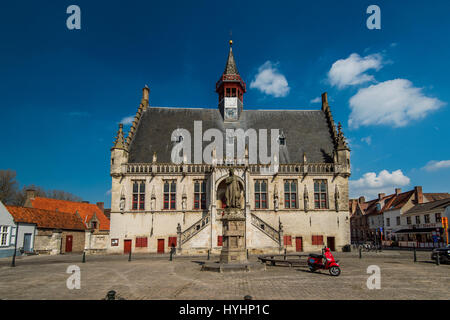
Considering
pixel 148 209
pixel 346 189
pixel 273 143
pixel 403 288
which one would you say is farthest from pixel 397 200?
pixel 403 288

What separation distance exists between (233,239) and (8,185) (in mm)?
48698

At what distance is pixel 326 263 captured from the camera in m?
13.5

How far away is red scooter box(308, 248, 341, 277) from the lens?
1320 cm

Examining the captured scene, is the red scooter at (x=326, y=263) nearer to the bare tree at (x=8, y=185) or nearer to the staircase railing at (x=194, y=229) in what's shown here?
the staircase railing at (x=194, y=229)

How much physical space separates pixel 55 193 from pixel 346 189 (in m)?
64.6

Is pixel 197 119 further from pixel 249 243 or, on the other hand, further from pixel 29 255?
pixel 29 255

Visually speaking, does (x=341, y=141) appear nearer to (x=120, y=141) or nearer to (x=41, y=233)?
(x=120, y=141)

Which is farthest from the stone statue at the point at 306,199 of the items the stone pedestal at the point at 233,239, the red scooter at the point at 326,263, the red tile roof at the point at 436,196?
the red tile roof at the point at 436,196

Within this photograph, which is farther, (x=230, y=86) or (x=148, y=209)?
(x=230, y=86)

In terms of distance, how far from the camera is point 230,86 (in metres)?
38.1

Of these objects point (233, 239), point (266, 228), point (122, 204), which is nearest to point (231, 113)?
point (266, 228)

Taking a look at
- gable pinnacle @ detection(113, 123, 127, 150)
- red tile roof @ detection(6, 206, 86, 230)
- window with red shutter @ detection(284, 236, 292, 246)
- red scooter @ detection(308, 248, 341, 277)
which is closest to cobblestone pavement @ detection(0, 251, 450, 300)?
red scooter @ detection(308, 248, 341, 277)

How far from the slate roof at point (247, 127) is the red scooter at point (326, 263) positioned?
1920 cm
